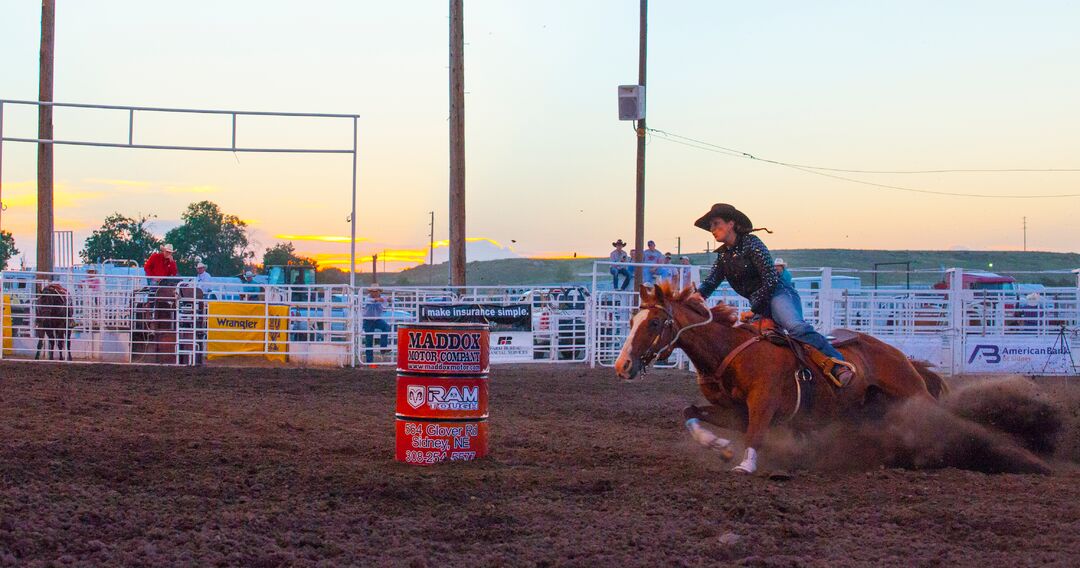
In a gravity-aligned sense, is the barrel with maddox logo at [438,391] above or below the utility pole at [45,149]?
below

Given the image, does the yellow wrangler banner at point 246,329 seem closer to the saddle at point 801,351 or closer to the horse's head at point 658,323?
the horse's head at point 658,323

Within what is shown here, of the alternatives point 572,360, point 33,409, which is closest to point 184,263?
point 572,360

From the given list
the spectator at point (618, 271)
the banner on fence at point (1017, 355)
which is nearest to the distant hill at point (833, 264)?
the spectator at point (618, 271)

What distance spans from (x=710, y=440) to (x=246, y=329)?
12297mm

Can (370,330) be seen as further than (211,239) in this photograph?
No

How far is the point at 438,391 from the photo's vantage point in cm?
685

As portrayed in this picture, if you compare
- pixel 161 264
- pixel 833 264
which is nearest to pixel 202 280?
pixel 161 264

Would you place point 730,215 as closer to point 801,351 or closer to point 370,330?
point 801,351

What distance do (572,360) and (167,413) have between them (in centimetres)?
943

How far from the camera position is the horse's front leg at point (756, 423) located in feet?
21.0

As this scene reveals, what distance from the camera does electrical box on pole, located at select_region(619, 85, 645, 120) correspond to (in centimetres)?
2017

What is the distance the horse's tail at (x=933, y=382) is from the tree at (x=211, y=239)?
167 feet

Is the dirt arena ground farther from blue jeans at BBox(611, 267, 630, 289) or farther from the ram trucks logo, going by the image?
blue jeans at BBox(611, 267, 630, 289)

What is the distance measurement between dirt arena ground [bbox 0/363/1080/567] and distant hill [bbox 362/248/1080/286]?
6840 cm
